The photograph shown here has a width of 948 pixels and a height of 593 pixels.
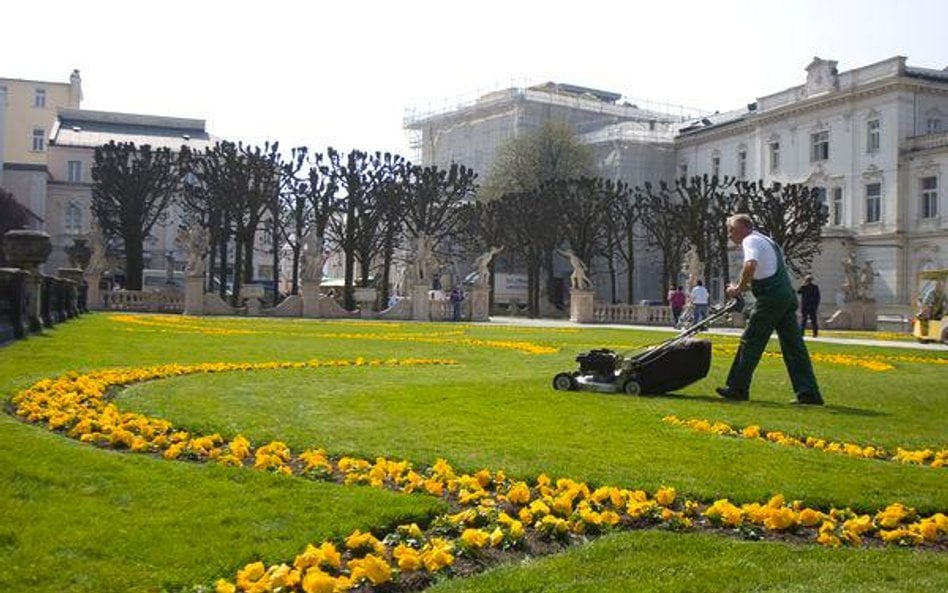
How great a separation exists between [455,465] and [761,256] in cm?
578

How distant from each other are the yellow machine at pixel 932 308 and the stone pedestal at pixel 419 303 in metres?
21.9

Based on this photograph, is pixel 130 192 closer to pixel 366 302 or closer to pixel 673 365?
pixel 366 302

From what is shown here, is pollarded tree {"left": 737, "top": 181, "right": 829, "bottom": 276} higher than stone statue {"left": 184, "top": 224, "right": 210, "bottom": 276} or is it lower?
higher

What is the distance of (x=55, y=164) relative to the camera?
8250 centimetres

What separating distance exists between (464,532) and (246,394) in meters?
6.58

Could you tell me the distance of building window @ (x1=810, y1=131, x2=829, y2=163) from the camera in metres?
67.8

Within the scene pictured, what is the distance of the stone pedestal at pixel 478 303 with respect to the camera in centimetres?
5103

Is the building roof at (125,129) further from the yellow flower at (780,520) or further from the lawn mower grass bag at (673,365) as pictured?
the yellow flower at (780,520)

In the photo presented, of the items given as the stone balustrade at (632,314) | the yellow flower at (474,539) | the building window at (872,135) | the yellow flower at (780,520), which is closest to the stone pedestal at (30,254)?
the yellow flower at (474,539)

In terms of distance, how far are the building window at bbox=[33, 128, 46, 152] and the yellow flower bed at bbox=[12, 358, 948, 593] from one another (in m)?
95.5

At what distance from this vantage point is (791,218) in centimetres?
6219

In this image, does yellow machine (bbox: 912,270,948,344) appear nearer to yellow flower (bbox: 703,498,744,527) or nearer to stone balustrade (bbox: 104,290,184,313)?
yellow flower (bbox: 703,498,744,527)

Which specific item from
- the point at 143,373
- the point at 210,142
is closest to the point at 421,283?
the point at 143,373

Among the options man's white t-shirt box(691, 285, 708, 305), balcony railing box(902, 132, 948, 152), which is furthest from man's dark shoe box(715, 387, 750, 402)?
balcony railing box(902, 132, 948, 152)
